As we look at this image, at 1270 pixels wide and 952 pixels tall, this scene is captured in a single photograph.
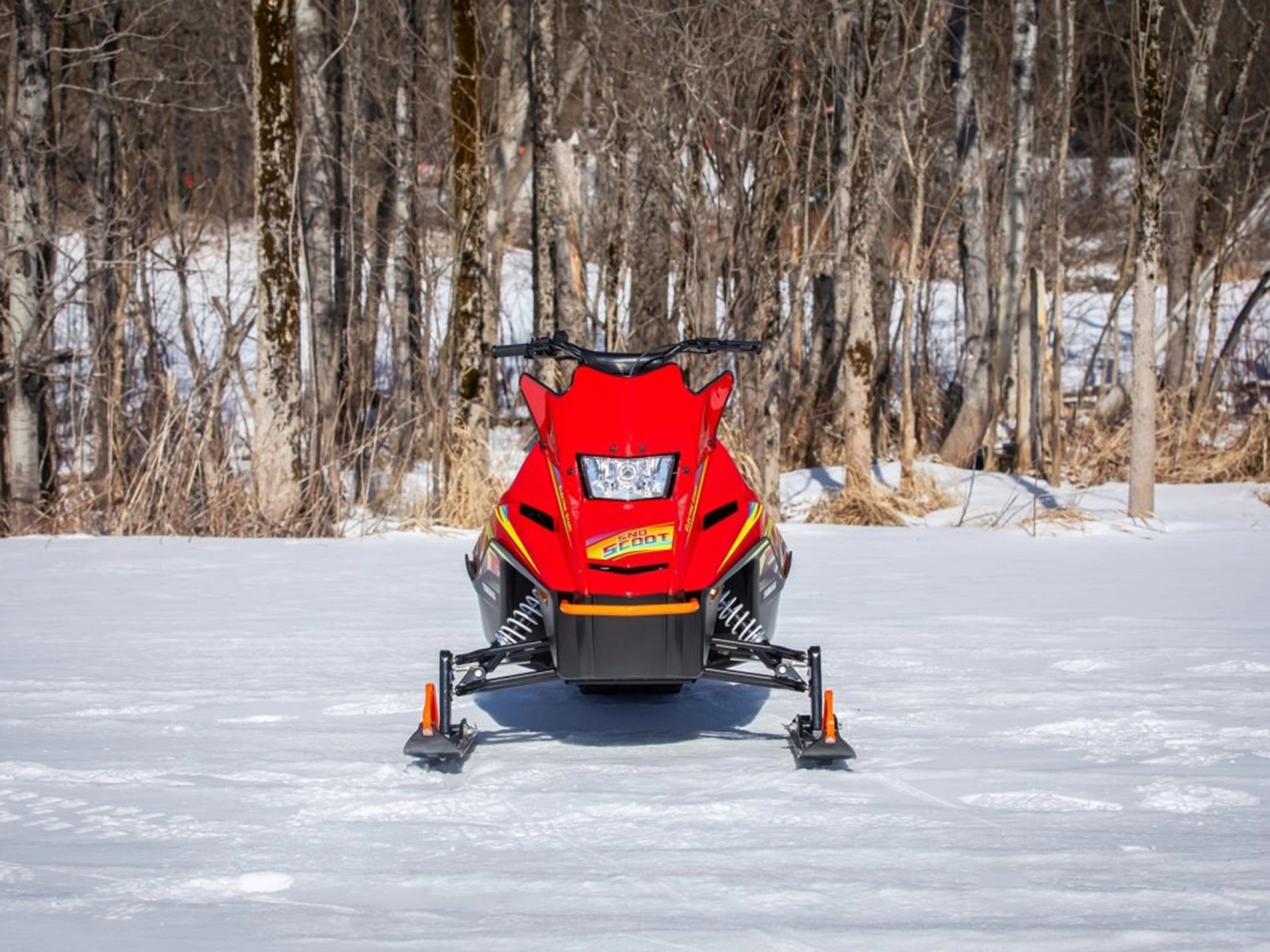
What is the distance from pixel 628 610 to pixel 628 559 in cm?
17

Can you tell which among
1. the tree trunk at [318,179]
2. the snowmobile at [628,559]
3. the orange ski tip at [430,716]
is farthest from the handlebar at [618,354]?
the tree trunk at [318,179]

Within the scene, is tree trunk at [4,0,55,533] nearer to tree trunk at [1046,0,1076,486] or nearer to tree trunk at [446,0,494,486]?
tree trunk at [446,0,494,486]

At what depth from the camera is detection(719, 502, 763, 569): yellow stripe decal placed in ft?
14.9

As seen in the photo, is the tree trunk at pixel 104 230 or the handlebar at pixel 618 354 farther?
the tree trunk at pixel 104 230

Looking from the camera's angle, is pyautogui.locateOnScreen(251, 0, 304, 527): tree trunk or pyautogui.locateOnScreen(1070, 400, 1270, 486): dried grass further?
pyautogui.locateOnScreen(1070, 400, 1270, 486): dried grass

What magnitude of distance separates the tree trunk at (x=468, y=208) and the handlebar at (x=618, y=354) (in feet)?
31.0

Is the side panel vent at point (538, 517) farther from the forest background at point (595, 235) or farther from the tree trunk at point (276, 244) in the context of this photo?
the tree trunk at point (276, 244)

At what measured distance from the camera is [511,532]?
469cm

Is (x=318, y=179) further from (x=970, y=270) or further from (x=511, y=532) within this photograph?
A: (x=511, y=532)

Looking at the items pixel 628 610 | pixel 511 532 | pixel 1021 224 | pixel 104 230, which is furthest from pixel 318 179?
pixel 628 610

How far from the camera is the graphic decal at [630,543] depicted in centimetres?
432

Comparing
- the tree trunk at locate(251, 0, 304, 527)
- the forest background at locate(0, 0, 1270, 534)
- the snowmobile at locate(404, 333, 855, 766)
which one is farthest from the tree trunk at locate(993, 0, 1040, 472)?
the snowmobile at locate(404, 333, 855, 766)

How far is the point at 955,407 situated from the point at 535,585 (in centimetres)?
1560

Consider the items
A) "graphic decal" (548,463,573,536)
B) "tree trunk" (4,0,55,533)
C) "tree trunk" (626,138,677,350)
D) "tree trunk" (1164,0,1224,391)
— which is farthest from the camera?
"tree trunk" (1164,0,1224,391)
